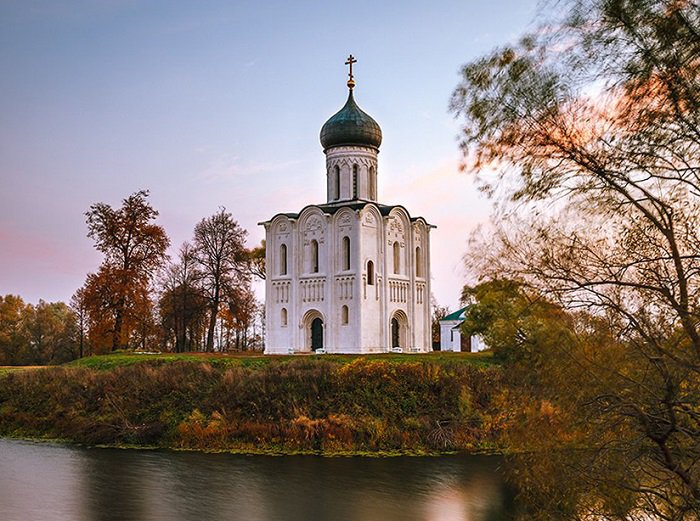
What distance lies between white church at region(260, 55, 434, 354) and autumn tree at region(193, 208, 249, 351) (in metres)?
4.01

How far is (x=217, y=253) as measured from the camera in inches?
1503

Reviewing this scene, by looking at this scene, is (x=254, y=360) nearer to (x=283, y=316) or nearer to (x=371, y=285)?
(x=283, y=316)

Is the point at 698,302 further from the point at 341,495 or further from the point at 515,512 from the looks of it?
the point at 341,495

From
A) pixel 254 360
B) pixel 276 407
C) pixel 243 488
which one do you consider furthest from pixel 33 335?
pixel 243 488

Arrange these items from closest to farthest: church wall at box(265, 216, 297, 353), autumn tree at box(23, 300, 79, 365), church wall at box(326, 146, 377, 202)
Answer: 1. church wall at box(265, 216, 297, 353)
2. church wall at box(326, 146, 377, 202)
3. autumn tree at box(23, 300, 79, 365)

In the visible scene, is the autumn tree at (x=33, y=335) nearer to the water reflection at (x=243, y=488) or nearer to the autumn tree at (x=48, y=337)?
the autumn tree at (x=48, y=337)

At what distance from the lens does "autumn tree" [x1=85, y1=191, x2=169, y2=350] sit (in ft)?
A: 109

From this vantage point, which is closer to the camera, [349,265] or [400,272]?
[349,265]

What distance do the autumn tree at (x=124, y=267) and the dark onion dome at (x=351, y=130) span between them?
8.95 meters

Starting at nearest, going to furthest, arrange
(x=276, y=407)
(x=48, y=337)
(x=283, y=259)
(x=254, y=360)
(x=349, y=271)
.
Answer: (x=276, y=407) → (x=254, y=360) → (x=349, y=271) → (x=283, y=259) → (x=48, y=337)

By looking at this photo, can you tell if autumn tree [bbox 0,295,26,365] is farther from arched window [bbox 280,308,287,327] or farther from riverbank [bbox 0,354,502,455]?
riverbank [bbox 0,354,502,455]

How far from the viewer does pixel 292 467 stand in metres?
17.6

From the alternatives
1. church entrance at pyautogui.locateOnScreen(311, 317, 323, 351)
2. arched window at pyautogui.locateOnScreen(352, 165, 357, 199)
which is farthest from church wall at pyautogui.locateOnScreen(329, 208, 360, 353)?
arched window at pyautogui.locateOnScreen(352, 165, 357, 199)

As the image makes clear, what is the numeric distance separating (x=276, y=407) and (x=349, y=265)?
40.1 ft
